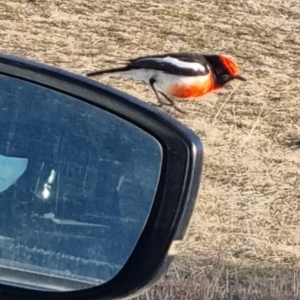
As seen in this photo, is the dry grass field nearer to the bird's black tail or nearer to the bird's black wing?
the bird's black tail

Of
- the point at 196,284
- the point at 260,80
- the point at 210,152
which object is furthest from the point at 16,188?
the point at 260,80

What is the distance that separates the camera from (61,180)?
160 cm

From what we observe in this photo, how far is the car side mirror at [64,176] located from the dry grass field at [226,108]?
1.82 metres

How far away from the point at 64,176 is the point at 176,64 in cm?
424

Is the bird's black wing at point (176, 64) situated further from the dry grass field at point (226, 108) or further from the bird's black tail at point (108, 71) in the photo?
the dry grass field at point (226, 108)

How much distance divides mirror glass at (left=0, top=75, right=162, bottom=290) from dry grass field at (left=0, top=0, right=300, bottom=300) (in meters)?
1.82

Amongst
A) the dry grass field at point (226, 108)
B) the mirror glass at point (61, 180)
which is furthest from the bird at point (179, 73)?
the mirror glass at point (61, 180)

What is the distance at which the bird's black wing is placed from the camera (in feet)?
18.9

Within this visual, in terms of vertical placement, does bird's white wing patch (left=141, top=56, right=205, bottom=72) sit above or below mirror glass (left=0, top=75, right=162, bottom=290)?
below

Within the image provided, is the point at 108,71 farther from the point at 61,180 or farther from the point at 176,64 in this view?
the point at 61,180

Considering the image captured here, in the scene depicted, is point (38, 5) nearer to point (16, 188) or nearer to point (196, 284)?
point (196, 284)

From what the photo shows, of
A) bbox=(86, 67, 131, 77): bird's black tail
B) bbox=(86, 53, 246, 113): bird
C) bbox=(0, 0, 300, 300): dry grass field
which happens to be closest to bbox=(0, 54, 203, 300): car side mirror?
bbox=(0, 0, 300, 300): dry grass field

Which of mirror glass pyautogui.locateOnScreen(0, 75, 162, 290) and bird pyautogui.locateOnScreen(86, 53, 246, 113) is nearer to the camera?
mirror glass pyautogui.locateOnScreen(0, 75, 162, 290)

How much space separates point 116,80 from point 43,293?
4628 mm
